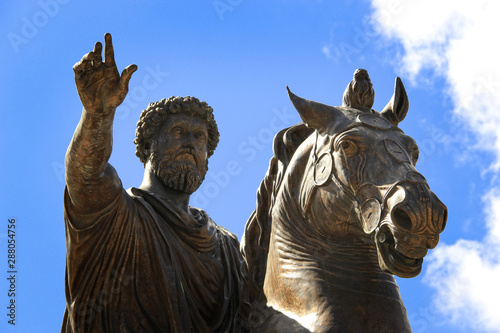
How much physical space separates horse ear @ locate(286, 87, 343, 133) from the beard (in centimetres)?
129

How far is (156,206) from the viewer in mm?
6160

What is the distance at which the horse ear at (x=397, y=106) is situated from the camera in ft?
18.5

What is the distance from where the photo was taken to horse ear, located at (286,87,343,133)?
17.8 feet

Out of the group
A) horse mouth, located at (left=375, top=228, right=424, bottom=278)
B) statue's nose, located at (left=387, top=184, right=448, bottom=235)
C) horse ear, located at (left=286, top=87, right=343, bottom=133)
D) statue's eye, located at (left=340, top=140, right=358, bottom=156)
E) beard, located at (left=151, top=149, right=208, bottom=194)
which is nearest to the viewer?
statue's nose, located at (left=387, top=184, right=448, bottom=235)

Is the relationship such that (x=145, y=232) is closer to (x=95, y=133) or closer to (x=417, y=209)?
(x=95, y=133)

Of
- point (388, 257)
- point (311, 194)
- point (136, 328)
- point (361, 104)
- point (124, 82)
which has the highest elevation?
point (361, 104)

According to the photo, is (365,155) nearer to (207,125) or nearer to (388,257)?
(388,257)

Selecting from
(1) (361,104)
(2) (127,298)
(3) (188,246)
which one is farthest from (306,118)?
(2) (127,298)

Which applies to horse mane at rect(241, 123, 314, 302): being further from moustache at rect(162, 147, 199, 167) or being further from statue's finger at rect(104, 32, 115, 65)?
statue's finger at rect(104, 32, 115, 65)

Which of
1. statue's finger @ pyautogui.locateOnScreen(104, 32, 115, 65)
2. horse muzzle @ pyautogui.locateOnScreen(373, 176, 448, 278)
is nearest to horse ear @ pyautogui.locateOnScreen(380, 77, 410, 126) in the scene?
horse muzzle @ pyautogui.locateOnScreen(373, 176, 448, 278)

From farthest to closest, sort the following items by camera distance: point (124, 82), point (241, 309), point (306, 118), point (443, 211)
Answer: point (241, 309), point (306, 118), point (124, 82), point (443, 211)

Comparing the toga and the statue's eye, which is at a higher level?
the statue's eye

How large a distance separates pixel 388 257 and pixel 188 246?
1.93 m

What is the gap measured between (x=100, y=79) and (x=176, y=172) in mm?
1543
